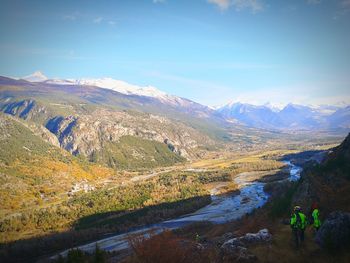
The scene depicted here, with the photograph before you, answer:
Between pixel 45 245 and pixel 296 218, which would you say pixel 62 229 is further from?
pixel 296 218

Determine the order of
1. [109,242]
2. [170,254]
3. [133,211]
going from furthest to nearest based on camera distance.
→ [133,211] < [109,242] < [170,254]

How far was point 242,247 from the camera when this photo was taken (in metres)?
36.8

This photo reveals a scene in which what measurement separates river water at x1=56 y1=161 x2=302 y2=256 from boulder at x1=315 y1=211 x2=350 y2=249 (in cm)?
7130

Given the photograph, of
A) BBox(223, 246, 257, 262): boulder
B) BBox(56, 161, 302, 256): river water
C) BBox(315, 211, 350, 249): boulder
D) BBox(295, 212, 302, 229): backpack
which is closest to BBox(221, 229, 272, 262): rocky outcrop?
BBox(223, 246, 257, 262): boulder

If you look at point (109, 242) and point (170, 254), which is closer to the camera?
point (170, 254)

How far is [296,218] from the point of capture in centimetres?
3322

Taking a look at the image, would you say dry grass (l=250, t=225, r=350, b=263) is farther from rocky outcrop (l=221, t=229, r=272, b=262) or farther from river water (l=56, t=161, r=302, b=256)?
river water (l=56, t=161, r=302, b=256)

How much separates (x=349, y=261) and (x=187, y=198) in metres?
139

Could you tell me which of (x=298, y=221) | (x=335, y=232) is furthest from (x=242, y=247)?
(x=335, y=232)

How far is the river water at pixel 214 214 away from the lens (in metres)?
108

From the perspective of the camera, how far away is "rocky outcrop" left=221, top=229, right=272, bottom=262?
A: 34531mm

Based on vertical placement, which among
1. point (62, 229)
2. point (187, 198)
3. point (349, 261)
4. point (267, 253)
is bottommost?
point (62, 229)

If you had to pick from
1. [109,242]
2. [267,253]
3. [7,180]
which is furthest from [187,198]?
[267,253]

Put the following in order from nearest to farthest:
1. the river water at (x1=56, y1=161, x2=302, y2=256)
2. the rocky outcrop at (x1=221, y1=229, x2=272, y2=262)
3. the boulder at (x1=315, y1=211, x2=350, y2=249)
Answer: the boulder at (x1=315, y1=211, x2=350, y2=249) → the rocky outcrop at (x1=221, y1=229, x2=272, y2=262) → the river water at (x1=56, y1=161, x2=302, y2=256)
